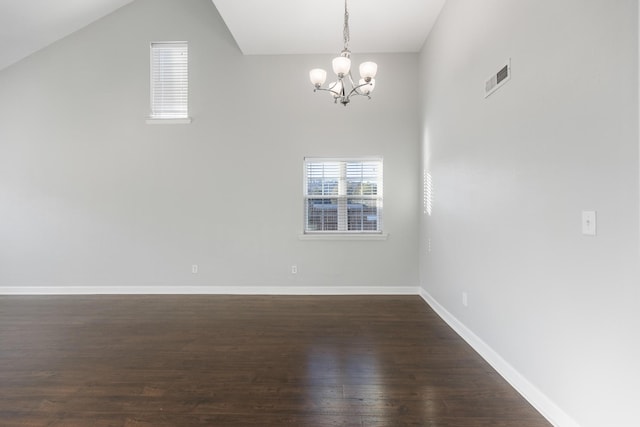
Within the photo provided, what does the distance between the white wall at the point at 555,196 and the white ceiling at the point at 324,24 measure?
0.86 meters

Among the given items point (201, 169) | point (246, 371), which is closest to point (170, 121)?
point (201, 169)

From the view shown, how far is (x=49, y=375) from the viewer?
233 cm

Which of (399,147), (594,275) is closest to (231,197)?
(399,147)

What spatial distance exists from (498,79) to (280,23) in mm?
2731

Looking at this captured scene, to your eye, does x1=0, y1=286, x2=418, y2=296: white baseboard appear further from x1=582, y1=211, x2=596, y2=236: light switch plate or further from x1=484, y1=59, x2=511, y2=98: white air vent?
x1=582, y1=211, x2=596, y2=236: light switch plate

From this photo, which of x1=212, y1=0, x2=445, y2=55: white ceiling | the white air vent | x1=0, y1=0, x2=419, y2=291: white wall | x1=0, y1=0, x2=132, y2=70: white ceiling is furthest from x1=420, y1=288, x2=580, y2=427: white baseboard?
x1=0, y1=0, x2=132, y2=70: white ceiling

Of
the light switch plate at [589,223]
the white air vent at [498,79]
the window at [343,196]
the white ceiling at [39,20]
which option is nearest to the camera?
the light switch plate at [589,223]

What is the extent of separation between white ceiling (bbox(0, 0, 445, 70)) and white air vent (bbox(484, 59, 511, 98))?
1.65 m

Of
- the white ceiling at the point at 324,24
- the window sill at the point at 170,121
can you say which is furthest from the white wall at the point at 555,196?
the window sill at the point at 170,121

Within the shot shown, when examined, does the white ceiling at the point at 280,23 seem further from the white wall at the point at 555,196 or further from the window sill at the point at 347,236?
the window sill at the point at 347,236

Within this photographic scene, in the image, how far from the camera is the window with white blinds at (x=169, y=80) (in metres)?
4.65

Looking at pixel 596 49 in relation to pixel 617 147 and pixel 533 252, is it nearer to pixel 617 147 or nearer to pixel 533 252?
pixel 617 147

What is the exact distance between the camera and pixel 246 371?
7.73ft

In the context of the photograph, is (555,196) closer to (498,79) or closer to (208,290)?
(498,79)
